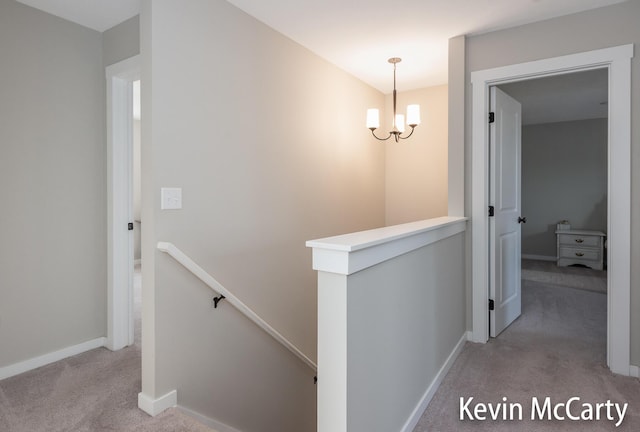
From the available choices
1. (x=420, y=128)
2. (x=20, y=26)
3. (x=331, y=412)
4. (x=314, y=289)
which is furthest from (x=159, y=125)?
(x=420, y=128)

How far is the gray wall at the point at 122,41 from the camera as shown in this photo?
98.0 inches

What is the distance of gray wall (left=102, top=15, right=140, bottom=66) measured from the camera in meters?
2.49

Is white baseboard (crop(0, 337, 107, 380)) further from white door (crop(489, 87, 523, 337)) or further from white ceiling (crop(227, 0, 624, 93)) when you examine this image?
white door (crop(489, 87, 523, 337))

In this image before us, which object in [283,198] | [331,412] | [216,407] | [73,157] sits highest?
[73,157]

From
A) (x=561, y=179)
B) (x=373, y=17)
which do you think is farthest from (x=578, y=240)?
(x=373, y=17)

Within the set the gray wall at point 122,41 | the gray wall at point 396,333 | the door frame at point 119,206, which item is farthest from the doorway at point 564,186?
the door frame at point 119,206

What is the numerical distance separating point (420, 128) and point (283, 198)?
2233mm

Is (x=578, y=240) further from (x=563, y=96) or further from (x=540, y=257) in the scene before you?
(x=563, y=96)

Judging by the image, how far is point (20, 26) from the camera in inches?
91.7

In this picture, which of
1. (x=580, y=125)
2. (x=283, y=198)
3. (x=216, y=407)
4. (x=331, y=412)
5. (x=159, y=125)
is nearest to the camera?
(x=331, y=412)

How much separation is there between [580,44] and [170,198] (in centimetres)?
287

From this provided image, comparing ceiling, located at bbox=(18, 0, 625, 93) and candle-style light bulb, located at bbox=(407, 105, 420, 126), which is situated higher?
ceiling, located at bbox=(18, 0, 625, 93)

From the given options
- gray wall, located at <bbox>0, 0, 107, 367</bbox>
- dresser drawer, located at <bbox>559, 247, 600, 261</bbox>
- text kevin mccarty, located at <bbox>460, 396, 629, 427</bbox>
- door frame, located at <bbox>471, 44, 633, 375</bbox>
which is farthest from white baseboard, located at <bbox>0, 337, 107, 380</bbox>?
dresser drawer, located at <bbox>559, 247, 600, 261</bbox>

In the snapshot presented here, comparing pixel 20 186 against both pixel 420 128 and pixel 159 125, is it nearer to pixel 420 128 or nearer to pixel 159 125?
pixel 159 125
